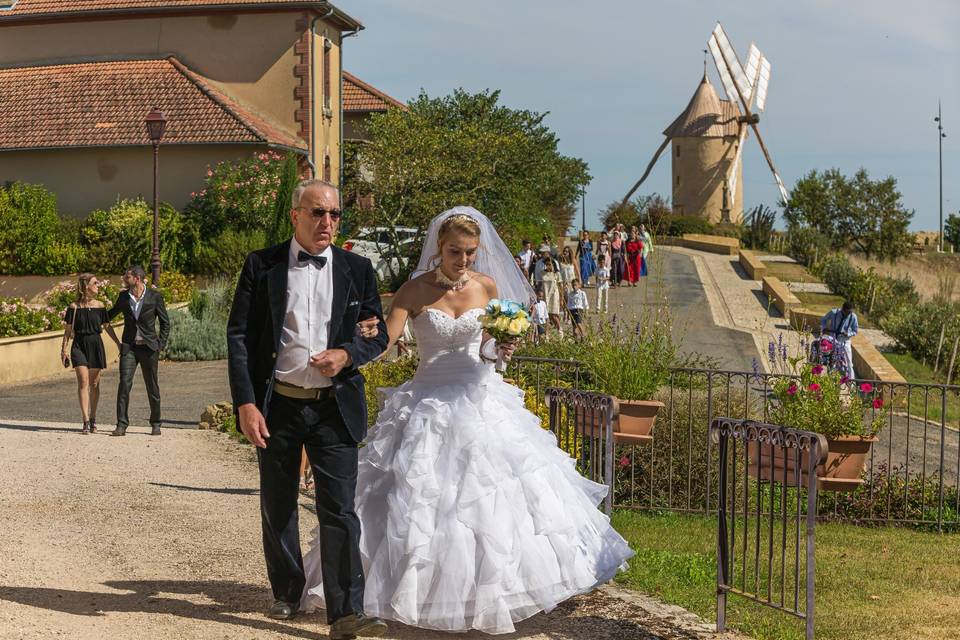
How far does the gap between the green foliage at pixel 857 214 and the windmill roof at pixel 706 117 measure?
1593 cm

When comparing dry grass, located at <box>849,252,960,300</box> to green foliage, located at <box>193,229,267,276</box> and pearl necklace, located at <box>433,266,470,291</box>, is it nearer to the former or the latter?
green foliage, located at <box>193,229,267,276</box>

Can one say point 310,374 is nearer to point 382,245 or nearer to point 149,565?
point 149,565

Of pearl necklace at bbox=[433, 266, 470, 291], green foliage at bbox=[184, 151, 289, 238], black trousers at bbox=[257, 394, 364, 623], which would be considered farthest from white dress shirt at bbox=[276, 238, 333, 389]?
green foliage at bbox=[184, 151, 289, 238]

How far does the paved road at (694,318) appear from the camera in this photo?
76.6ft

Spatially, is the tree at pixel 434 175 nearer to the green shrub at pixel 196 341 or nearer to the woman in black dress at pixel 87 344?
the green shrub at pixel 196 341

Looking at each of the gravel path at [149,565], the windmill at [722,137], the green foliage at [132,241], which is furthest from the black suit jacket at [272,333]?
the windmill at [722,137]

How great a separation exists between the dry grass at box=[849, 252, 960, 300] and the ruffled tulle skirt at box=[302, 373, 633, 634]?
89.0 feet

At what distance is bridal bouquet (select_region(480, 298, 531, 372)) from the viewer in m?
6.27

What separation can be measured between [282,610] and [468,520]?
3.29 feet

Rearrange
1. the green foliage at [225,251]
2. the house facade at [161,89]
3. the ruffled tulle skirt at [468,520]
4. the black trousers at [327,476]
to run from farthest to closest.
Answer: the house facade at [161,89] < the green foliage at [225,251] < the ruffled tulle skirt at [468,520] < the black trousers at [327,476]

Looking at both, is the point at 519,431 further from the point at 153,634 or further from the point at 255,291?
the point at 153,634

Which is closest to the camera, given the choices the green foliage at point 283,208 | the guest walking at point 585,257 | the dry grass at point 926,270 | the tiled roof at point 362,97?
the green foliage at point 283,208

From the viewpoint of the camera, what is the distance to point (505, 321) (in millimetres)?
6273

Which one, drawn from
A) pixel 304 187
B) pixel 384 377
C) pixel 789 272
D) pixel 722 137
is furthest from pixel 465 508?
pixel 722 137
